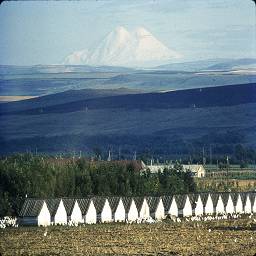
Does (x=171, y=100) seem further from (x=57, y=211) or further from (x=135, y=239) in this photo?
(x=135, y=239)

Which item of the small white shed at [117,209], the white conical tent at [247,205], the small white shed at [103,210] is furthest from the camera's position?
the white conical tent at [247,205]

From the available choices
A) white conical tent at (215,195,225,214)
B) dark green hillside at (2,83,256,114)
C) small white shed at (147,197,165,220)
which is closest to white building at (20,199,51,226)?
small white shed at (147,197,165,220)

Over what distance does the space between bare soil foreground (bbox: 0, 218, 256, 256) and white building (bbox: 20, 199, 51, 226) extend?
1.94 m

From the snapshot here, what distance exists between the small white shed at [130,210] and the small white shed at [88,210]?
152 cm

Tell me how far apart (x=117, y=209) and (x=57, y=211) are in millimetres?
2948

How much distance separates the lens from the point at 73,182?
152ft

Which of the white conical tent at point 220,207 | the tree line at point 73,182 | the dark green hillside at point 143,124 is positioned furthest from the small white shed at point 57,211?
the dark green hillside at point 143,124

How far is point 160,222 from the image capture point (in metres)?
40.6

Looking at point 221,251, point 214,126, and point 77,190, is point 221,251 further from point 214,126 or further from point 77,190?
point 214,126

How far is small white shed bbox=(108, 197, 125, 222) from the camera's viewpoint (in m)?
42.0

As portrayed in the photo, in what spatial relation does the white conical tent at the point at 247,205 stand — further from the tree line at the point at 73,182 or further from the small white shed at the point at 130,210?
the small white shed at the point at 130,210

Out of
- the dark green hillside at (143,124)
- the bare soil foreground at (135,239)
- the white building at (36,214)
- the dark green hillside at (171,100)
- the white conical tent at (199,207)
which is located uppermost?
the dark green hillside at (171,100)

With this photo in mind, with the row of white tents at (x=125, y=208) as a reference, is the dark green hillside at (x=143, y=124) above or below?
above

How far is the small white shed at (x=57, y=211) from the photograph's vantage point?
39531 mm
